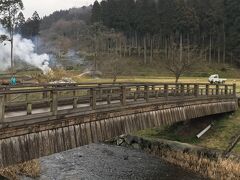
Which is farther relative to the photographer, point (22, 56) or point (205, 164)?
point (22, 56)

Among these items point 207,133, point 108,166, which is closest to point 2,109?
point 108,166

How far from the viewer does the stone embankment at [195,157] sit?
20766 mm

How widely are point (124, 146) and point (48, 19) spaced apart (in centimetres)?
17504

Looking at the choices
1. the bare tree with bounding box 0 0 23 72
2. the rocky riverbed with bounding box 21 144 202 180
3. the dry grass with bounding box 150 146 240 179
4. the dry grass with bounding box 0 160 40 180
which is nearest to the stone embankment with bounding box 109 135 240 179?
the dry grass with bounding box 150 146 240 179

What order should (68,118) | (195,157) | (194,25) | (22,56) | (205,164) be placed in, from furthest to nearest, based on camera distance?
1. (194,25)
2. (22,56)
3. (195,157)
4. (205,164)
5. (68,118)

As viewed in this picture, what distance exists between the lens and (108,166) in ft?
74.7

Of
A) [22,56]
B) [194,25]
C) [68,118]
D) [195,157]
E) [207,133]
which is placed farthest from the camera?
[194,25]

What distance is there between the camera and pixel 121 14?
107062 millimetres

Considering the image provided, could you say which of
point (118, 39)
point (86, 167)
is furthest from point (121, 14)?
point (86, 167)

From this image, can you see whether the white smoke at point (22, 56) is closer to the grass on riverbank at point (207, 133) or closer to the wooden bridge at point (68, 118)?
the grass on riverbank at point (207, 133)

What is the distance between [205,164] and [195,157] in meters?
1.14

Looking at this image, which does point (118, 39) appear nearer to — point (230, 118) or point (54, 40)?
point (54, 40)

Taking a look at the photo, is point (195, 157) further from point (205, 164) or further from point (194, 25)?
point (194, 25)

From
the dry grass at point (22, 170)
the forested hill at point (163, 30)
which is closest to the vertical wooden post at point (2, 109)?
the dry grass at point (22, 170)
